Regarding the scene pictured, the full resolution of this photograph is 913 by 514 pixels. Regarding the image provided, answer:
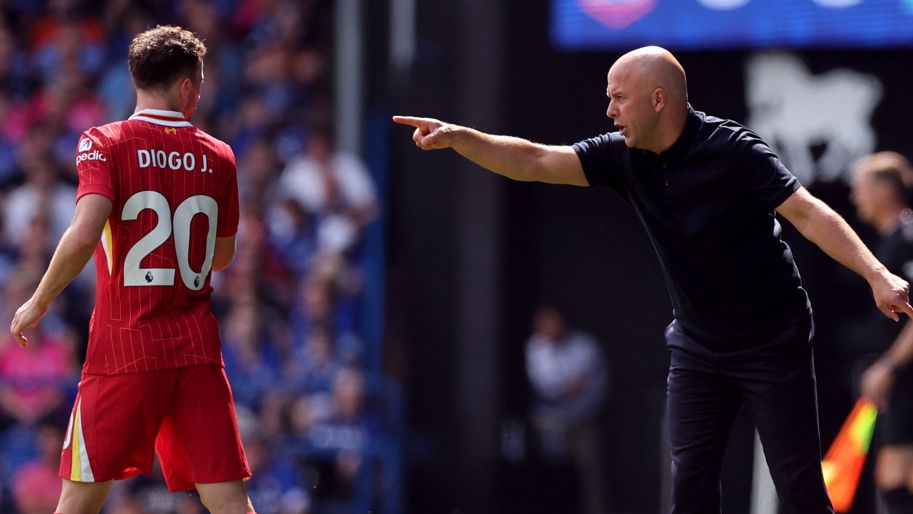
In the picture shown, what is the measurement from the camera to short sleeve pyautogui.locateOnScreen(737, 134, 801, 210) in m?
4.80

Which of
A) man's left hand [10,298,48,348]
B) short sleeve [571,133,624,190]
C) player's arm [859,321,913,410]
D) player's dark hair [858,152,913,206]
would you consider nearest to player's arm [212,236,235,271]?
man's left hand [10,298,48,348]

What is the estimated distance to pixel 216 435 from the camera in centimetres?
462

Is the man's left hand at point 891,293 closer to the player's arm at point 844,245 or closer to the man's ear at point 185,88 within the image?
the player's arm at point 844,245

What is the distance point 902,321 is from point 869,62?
2250 mm

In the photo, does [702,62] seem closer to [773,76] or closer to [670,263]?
[773,76]

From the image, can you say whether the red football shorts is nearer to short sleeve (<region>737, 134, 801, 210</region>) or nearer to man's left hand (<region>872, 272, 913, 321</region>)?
short sleeve (<region>737, 134, 801, 210</region>)

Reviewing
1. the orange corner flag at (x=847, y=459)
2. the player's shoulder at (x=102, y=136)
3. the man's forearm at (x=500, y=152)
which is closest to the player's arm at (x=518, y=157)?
the man's forearm at (x=500, y=152)

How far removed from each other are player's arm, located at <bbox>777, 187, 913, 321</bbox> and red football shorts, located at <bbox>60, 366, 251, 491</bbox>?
2201mm

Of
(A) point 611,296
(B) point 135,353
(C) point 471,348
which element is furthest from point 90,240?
(A) point 611,296

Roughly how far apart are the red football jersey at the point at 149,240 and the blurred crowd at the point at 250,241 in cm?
517

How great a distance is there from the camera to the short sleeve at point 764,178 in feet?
15.8

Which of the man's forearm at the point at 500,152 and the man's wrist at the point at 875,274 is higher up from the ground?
the man's forearm at the point at 500,152

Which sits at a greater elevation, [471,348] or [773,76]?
[773,76]

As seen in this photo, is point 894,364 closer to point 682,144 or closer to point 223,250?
point 682,144
